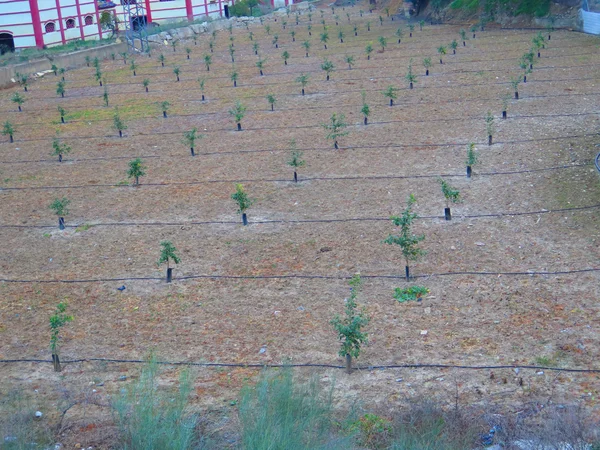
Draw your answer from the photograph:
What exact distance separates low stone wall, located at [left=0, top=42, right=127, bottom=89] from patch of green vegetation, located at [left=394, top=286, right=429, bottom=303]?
16.4 m

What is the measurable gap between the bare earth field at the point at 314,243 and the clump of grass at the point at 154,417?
26cm

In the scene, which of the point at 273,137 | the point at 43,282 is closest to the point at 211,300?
the point at 43,282

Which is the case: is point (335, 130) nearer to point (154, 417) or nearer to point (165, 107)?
point (165, 107)

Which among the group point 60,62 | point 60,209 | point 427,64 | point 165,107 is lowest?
point 60,209

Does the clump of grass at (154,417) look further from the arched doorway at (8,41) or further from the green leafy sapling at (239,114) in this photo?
the arched doorway at (8,41)

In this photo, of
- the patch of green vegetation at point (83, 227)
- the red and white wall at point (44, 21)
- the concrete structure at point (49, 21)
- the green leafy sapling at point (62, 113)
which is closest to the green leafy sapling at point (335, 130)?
the patch of green vegetation at point (83, 227)

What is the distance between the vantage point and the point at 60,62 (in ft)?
73.4

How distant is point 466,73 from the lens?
1667 centimetres

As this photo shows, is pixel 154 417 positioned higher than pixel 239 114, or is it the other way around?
pixel 239 114

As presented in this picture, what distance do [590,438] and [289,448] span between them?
1.94 m

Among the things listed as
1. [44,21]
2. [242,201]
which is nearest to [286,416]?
[242,201]

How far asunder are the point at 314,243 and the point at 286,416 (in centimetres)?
383

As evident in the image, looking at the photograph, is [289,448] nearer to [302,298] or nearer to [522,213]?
[302,298]

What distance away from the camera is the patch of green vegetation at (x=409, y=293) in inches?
267
